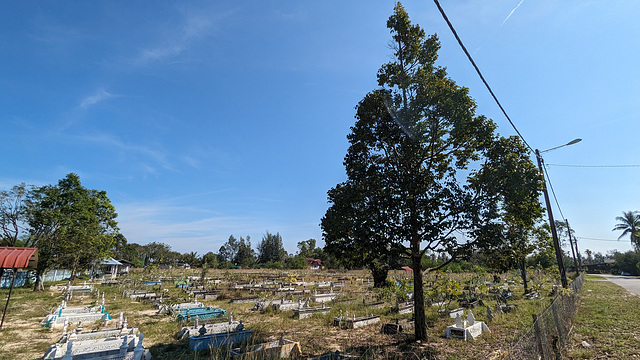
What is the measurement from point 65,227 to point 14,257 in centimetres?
2317

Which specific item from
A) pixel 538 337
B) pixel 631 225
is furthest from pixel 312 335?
pixel 631 225

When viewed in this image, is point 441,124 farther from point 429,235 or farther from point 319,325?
point 319,325

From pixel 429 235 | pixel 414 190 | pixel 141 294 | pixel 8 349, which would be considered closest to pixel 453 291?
pixel 429 235

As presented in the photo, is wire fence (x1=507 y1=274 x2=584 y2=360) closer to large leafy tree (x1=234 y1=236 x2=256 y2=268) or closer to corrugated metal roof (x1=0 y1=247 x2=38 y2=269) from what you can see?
corrugated metal roof (x1=0 y1=247 x2=38 y2=269)

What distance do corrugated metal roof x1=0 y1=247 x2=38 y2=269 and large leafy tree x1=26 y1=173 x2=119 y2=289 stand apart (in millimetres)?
20898

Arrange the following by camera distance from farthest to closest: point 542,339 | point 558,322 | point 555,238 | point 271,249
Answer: point 271,249 → point 555,238 → point 558,322 → point 542,339

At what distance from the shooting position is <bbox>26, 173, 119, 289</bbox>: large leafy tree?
27516 mm

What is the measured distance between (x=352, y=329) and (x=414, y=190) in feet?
22.0

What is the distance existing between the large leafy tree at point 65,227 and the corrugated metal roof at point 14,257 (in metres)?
20.9

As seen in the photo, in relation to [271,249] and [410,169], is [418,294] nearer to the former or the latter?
[410,169]

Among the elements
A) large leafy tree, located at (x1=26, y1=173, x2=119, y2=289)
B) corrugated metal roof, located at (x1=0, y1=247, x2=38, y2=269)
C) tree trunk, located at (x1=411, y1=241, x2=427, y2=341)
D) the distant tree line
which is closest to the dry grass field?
tree trunk, located at (x1=411, y1=241, x2=427, y2=341)

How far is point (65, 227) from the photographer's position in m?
28.9

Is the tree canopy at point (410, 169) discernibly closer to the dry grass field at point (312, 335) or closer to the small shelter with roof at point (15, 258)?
the dry grass field at point (312, 335)

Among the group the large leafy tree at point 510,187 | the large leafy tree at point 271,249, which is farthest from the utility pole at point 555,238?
the large leafy tree at point 271,249
